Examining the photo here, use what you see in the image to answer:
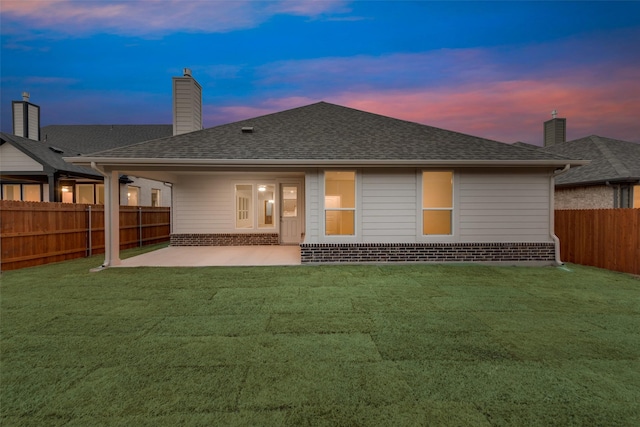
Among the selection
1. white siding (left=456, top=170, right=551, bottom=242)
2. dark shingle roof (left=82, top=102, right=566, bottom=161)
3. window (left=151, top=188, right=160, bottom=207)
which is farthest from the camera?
window (left=151, top=188, right=160, bottom=207)

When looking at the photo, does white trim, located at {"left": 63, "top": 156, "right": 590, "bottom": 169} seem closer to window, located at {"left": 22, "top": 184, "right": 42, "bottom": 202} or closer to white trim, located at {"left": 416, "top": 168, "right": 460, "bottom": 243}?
white trim, located at {"left": 416, "top": 168, "right": 460, "bottom": 243}

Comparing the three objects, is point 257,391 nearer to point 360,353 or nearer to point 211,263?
point 360,353

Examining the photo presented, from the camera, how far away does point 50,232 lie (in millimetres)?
8562

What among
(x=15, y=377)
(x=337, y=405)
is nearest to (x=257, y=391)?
(x=337, y=405)

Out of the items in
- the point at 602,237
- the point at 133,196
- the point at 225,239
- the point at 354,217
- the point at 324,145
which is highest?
the point at 324,145

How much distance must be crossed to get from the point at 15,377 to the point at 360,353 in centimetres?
314

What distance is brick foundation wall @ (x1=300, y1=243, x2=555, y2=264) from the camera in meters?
8.22

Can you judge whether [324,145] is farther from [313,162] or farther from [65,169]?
[65,169]

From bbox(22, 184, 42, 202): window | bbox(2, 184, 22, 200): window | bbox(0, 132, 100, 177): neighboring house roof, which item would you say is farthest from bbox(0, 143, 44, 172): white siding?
bbox(2, 184, 22, 200): window

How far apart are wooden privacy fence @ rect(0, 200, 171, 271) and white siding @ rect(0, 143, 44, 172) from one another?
5.72m

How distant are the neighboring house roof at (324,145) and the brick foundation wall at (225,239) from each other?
401 cm

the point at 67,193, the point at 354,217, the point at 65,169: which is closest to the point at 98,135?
the point at 67,193

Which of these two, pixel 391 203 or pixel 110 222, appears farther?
pixel 391 203

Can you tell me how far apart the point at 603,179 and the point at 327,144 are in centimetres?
1042
